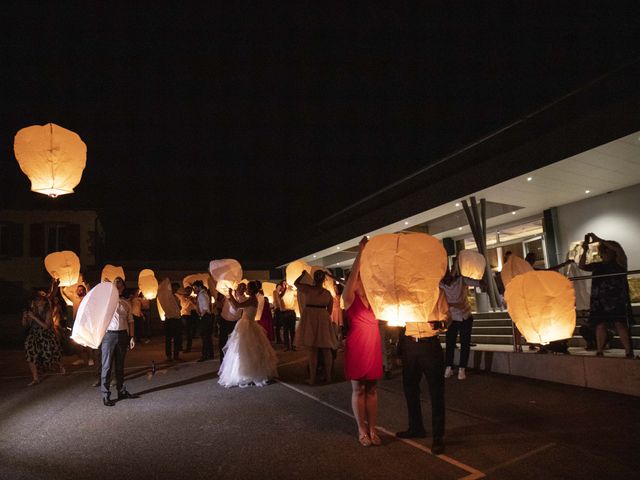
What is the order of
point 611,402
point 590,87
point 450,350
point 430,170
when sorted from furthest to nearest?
point 430,170 < point 590,87 < point 450,350 < point 611,402

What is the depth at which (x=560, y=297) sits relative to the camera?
5.90 metres

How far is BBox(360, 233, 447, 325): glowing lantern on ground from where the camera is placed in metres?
3.87

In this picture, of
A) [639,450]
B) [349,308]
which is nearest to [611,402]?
[639,450]

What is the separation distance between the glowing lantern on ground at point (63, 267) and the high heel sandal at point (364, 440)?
10.0 m

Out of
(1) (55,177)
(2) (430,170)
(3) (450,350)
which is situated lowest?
(3) (450,350)

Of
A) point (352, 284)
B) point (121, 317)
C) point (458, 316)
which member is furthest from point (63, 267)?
point (458, 316)

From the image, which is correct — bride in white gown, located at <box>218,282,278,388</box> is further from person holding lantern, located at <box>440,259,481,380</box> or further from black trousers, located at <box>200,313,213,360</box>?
person holding lantern, located at <box>440,259,481,380</box>

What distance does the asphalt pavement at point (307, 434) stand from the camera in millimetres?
3973

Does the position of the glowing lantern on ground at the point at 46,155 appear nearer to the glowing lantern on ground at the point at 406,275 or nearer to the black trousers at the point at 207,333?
the glowing lantern on ground at the point at 406,275

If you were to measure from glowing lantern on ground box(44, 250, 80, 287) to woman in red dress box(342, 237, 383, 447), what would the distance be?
387 inches

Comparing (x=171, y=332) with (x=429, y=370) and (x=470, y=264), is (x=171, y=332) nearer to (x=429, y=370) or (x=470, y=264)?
(x=470, y=264)

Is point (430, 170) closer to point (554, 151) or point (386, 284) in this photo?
point (554, 151)

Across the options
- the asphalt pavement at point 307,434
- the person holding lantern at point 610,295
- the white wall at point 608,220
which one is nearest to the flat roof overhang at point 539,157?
the white wall at point 608,220

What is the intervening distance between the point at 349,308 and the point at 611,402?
4121 mm
